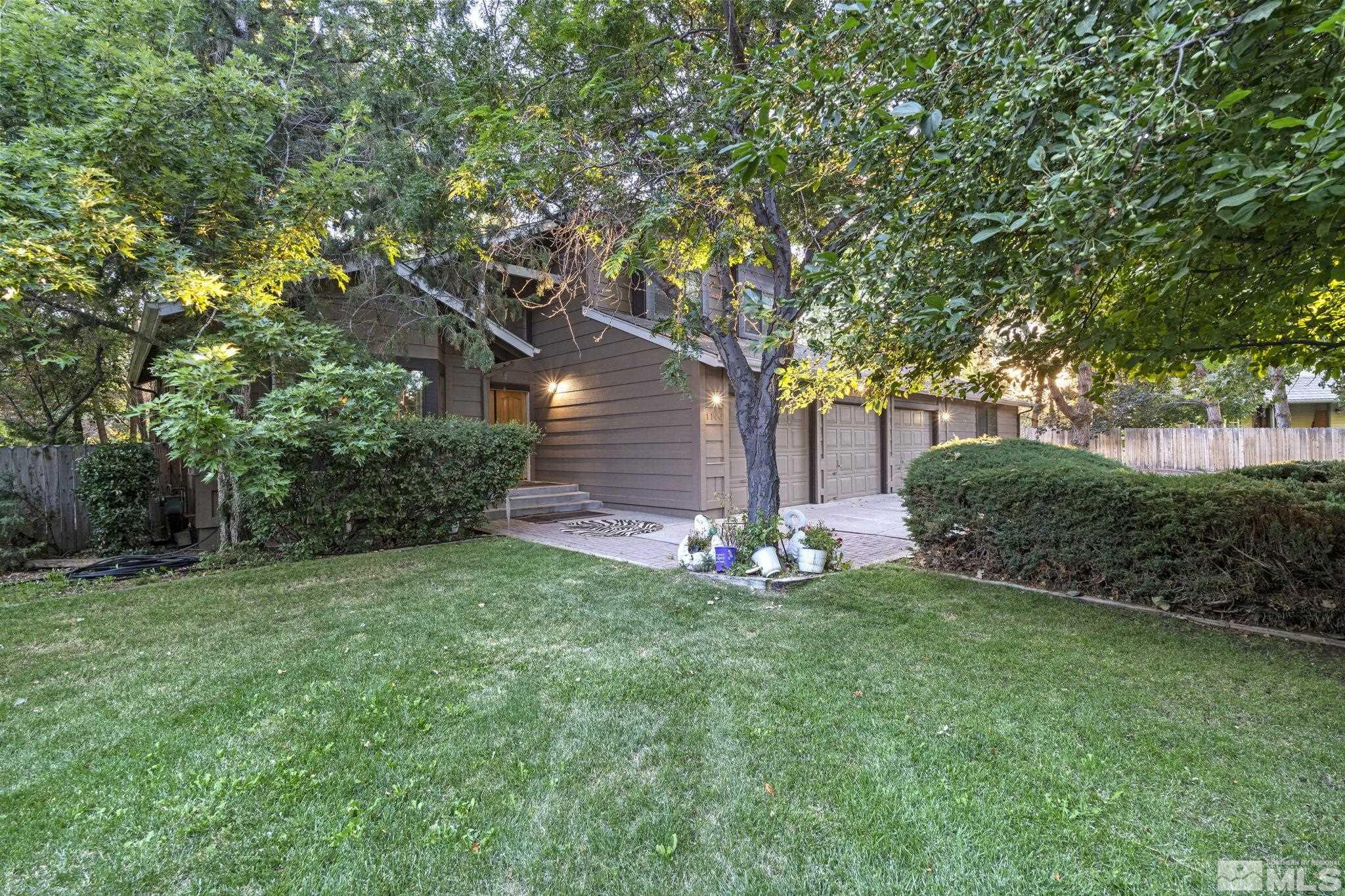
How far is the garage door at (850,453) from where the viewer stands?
11805 millimetres

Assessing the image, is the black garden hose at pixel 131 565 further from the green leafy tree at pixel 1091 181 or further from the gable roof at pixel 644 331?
the green leafy tree at pixel 1091 181

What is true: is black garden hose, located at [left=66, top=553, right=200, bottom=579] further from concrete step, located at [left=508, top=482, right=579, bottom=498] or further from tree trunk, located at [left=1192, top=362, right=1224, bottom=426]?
tree trunk, located at [left=1192, top=362, right=1224, bottom=426]

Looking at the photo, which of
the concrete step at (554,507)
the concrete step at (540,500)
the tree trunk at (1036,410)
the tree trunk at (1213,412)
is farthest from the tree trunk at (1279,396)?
the concrete step at (540,500)

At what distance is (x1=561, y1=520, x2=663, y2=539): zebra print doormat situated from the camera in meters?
8.57

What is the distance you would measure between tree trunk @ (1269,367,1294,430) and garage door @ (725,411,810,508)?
11.7m

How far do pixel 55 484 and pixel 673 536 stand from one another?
8226 mm

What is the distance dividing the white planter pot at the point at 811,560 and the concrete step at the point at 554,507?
5649mm

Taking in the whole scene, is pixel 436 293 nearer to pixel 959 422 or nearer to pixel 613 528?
pixel 613 528

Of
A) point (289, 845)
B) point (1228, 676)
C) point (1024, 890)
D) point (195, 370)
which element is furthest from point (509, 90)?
point (1228, 676)

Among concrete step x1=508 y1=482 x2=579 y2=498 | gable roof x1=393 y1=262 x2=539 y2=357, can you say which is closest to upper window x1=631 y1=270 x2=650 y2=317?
gable roof x1=393 y1=262 x2=539 y2=357

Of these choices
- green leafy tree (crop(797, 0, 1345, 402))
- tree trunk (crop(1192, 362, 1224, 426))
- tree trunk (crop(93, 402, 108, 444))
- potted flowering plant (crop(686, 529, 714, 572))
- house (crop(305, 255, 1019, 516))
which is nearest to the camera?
green leafy tree (crop(797, 0, 1345, 402))

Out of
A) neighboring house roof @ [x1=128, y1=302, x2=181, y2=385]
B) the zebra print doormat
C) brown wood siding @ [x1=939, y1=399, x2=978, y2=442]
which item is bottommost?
the zebra print doormat

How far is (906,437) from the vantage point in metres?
14.0

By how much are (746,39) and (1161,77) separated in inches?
194
